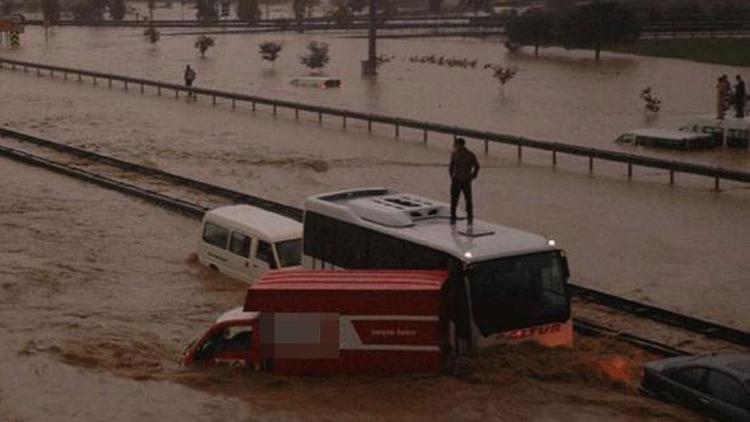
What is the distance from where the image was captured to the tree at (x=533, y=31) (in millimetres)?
58906

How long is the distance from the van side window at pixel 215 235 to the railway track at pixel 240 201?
120 inches

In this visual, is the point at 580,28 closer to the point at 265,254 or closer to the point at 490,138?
the point at 490,138

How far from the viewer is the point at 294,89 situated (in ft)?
137

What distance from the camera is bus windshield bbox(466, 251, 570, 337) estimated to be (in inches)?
390

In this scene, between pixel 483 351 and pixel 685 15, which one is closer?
pixel 483 351

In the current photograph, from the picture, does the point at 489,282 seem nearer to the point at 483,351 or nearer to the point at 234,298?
the point at 483,351

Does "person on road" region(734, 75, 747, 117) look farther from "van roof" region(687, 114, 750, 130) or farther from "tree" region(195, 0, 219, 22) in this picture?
"tree" region(195, 0, 219, 22)

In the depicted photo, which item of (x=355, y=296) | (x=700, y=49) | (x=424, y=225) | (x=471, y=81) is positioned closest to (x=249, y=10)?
(x=700, y=49)

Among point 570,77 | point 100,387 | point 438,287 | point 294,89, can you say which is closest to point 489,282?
point 438,287

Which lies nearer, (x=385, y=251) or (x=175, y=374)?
(x=175, y=374)

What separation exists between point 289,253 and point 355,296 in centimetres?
368

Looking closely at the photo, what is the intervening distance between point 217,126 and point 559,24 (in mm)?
30999

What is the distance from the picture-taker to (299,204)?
64.1 feet

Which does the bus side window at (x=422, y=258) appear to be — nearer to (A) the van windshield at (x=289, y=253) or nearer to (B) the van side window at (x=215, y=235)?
(A) the van windshield at (x=289, y=253)
